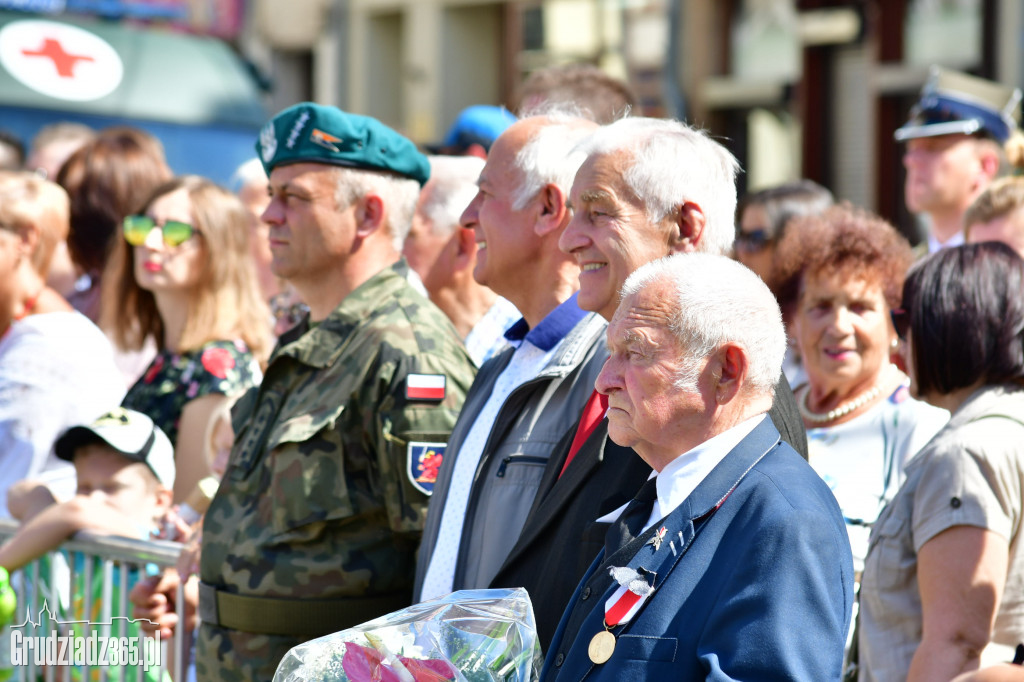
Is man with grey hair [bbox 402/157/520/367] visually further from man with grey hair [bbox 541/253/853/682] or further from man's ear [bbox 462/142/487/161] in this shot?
man with grey hair [bbox 541/253/853/682]

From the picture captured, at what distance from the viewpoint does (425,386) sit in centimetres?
340

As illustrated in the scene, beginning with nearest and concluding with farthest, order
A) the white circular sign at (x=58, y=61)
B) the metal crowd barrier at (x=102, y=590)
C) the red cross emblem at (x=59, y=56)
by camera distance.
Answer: the metal crowd barrier at (x=102, y=590), the white circular sign at (x=58, y=61), the red cross emblem at (x=59, y=56)

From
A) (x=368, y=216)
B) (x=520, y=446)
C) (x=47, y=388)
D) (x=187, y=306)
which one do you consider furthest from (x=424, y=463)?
(x=187, y=306)

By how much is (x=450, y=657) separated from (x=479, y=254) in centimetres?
133

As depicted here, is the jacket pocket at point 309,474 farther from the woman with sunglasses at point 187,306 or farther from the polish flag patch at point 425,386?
the woman with sunglasses at point 187,306

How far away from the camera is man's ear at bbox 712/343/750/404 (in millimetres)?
2238

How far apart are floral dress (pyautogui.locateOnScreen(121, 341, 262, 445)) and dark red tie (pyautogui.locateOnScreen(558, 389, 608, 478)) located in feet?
7.51

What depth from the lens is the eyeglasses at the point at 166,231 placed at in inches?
202

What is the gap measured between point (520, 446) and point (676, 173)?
0.69 meters

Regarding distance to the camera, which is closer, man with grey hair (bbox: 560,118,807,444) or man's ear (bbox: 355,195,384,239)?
man with grey hair (bbox: 560,118,807,444)

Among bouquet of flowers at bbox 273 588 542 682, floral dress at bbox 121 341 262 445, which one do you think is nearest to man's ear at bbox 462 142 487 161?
floral dress at bbox 121 341 262 445

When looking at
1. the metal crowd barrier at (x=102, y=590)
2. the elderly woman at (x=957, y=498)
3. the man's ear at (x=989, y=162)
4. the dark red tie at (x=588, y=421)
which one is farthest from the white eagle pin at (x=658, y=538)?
the man's ear at (x=989, y=162)

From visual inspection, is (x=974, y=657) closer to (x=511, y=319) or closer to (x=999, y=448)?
(x=999, y=448)

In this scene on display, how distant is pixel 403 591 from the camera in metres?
3.40
